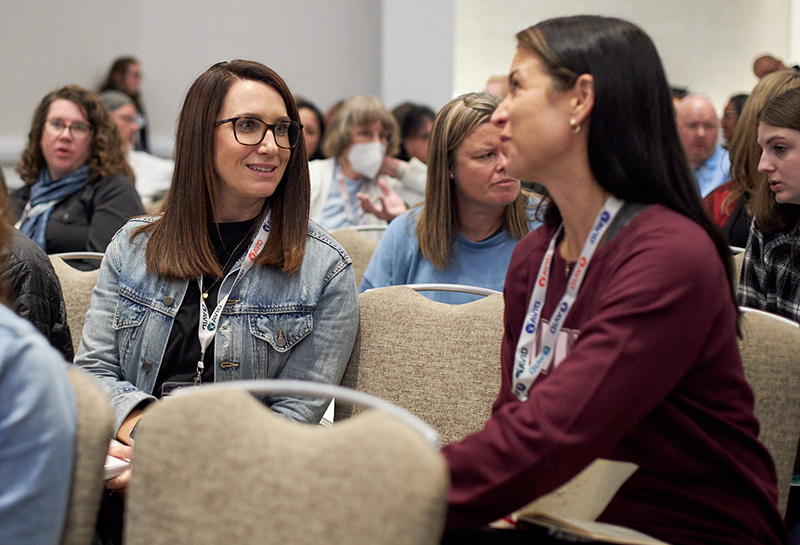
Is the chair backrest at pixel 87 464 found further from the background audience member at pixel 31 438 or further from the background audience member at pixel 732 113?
the background audience member at pixel 732 113

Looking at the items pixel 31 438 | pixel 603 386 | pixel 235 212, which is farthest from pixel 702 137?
pixel 31 438

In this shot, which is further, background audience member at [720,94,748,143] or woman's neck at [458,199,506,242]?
background audience member at [720,94,748,143]

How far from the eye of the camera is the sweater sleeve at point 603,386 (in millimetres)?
1129

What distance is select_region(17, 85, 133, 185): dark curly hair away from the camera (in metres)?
3.65

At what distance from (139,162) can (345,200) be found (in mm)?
2268

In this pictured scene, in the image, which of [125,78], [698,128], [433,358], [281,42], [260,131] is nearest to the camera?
[433,358]

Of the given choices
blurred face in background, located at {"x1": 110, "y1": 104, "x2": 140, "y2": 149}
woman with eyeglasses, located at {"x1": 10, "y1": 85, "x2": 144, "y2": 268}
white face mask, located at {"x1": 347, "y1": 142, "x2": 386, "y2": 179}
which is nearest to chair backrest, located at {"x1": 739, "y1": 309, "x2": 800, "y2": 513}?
woman with eyeglasses, located at {"x1": 10, "y1": 85, "x2": 144, "y2": 268}

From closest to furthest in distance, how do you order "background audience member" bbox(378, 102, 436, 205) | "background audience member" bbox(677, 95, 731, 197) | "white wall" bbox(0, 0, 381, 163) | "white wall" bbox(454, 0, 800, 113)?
"background audience member" bbox(677, 95, 731, 197) < "background audience member" bbox(378, 102, 436, 205) < "white wall" bbox(0, 0, 381, 163) < "white wall" bbox(454, 0, 800, 113)

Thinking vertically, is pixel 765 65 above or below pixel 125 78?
above

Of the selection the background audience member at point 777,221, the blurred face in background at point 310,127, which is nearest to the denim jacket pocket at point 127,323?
the background audience member at point 777,221

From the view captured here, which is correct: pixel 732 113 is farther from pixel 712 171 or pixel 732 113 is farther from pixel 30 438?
pixel 30 438

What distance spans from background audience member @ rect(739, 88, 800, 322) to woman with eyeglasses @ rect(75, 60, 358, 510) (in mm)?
1156

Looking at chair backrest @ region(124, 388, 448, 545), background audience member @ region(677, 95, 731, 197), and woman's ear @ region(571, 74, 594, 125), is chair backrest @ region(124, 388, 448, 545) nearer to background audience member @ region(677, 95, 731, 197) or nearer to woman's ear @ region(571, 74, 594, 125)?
woman's ear @ region(571, 74, 594, 125)

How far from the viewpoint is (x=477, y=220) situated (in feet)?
8.56
